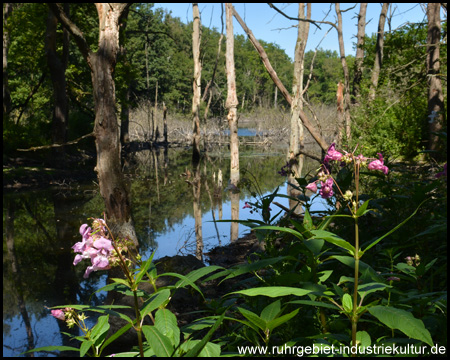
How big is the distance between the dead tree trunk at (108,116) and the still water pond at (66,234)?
95 centimetres

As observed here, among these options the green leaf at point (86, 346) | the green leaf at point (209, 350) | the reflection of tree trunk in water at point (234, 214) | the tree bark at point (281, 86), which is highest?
the tree bark at point (281, 86)

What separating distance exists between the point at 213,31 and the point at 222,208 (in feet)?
279

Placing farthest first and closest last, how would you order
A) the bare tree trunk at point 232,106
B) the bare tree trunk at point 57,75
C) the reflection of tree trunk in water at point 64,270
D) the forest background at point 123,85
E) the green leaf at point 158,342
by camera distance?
the bare tree trunk at point 57,75 → the forest background at point 123,85 → the bare tree trunk at point 232,106 → the reflection of tree trunk in water at point 64,270 → the green leaf at point 158,342

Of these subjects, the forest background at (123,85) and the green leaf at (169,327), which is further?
the forest background at (123,85)

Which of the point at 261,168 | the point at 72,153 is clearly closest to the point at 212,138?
the point at 72,153

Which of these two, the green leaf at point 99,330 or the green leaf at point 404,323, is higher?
the green leaf at point 404,323

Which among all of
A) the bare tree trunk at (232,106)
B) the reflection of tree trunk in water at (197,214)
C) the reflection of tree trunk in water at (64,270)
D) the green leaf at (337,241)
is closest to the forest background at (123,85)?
the bare tree trunk at (232,106)

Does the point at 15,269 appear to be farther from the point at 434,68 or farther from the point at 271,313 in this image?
the point at 434,68

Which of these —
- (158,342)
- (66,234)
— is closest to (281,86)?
(66,234)

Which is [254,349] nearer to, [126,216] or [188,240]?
[126,216]

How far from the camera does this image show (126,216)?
22.3 feet

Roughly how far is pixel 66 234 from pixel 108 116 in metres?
2.95

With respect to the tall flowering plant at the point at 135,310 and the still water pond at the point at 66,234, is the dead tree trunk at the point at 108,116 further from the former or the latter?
the tall flowering plant at the point at 135,310

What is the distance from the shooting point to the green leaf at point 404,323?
3.62ft
